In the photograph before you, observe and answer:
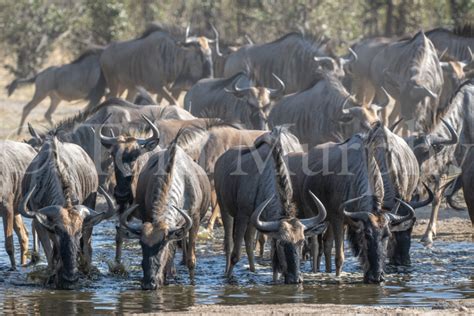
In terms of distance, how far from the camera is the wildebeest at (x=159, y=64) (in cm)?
1984

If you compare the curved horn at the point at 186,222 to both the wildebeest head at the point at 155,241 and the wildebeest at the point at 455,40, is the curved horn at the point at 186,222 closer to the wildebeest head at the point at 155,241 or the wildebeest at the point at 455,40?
the wildebeest head at the point at 155,241

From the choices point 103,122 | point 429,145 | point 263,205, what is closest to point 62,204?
point 263,205

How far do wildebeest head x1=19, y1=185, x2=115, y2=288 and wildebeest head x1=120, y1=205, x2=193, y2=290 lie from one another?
1.33 feet

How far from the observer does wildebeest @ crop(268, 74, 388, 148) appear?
1335 cm

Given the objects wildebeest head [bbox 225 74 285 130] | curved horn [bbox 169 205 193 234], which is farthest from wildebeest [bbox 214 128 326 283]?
wildebeest head [bbox 225 74 285 130]

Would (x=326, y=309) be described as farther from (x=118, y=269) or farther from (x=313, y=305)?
(x=118, y=269)

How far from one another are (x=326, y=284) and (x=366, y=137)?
1.38m

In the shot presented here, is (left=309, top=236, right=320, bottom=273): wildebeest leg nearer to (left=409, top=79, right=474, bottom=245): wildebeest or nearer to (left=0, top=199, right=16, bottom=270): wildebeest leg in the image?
(left=409, top=79, right=474, bottom=245): wildebeest

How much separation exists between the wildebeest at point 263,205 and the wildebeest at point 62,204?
1.15m

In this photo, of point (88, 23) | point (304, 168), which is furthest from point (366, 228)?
point (88, 23)

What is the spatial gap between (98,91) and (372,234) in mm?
12321

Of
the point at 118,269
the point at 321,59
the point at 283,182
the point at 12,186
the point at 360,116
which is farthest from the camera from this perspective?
the point at 321,59

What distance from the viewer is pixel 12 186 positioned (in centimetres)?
1020

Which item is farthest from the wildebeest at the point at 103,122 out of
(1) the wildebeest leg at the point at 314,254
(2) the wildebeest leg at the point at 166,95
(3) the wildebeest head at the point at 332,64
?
(2) the wildebeest leg at the point at 166,95
